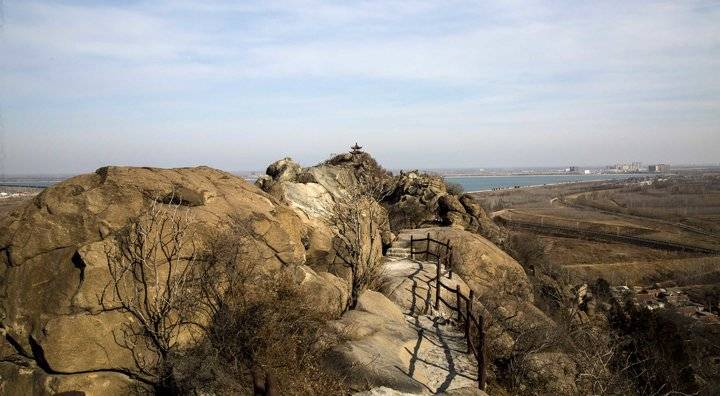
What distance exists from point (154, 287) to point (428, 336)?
728cm

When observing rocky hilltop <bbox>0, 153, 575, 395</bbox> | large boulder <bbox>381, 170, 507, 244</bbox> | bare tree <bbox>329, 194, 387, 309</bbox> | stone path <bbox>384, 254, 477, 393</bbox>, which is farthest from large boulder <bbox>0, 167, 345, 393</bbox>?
large boulder <bbox>381, 170, 507, 244</bbox>

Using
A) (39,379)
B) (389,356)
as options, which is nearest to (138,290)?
(39,379)

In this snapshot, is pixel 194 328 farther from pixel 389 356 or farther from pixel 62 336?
pixel 389 356

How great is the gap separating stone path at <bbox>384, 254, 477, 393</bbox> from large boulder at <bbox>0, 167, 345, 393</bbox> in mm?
2923

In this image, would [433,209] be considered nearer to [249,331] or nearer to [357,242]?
[357,242]

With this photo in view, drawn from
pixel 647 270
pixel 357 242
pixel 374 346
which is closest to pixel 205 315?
pixel 374 346

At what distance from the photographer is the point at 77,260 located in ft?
28.8

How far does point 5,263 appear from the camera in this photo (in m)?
8.91

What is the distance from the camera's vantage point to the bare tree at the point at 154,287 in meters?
8.63

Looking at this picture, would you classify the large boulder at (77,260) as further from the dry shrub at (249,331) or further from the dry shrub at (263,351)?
the dry shrub at (263,351)

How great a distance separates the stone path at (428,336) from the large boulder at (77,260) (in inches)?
115

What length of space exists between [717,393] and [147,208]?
20.8 metres

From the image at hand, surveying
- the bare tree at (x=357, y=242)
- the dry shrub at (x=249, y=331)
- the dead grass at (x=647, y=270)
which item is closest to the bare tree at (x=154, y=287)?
the dry shrub at (x=249, y=331)

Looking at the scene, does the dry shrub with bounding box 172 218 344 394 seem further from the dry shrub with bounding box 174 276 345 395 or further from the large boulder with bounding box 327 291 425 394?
the large boulder with bounding box 327 291 425 394
